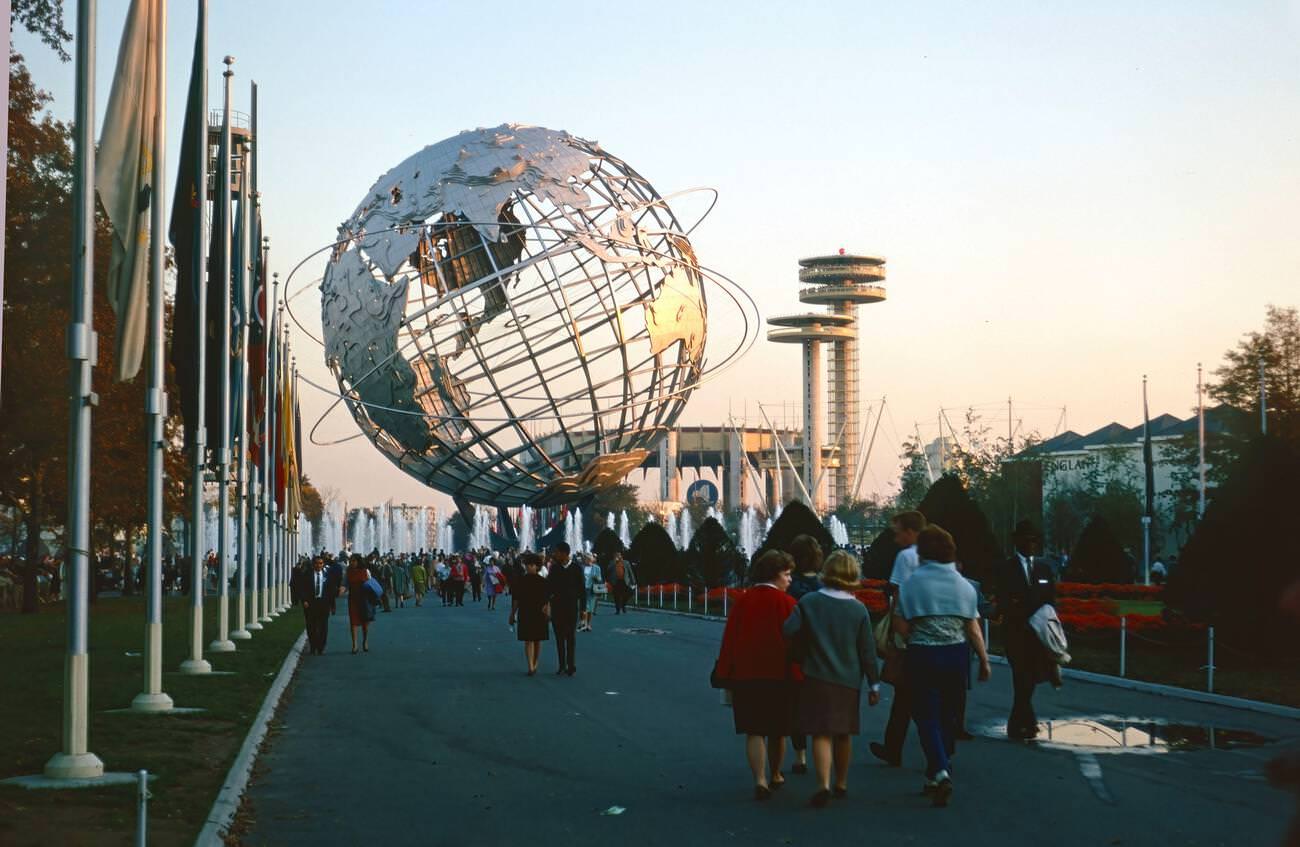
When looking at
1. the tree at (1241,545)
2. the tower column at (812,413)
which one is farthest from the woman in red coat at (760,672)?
the tower column at (812,413)

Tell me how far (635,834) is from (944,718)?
8.23ft

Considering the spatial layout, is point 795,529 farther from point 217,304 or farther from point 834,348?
point 834,348

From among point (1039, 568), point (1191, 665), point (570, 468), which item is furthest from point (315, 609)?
point (570, 468)

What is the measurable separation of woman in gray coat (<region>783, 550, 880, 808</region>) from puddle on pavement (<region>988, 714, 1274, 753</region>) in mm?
3305

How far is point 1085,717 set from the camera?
15.3m

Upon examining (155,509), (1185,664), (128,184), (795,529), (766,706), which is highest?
(128,184)

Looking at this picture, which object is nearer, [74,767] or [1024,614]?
[74,767]

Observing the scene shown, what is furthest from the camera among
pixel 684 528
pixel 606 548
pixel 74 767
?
pixel 684 528

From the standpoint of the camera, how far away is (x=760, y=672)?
10375mm

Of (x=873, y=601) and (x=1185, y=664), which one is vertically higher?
(x=873, y=601)

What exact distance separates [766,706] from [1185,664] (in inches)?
495

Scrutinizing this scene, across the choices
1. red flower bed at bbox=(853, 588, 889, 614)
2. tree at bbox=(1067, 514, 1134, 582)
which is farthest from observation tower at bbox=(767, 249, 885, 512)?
red flower bed at bbox=(853, 588, 889, 614)

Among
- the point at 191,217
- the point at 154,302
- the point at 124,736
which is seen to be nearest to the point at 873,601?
the point at 191,217

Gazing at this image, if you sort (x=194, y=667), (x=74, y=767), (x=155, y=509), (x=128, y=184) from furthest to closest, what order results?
1. (x=194, y=667)
2. (x=155, y=509)
3. (x=128, y=184)
4. (x=74, y=767)
